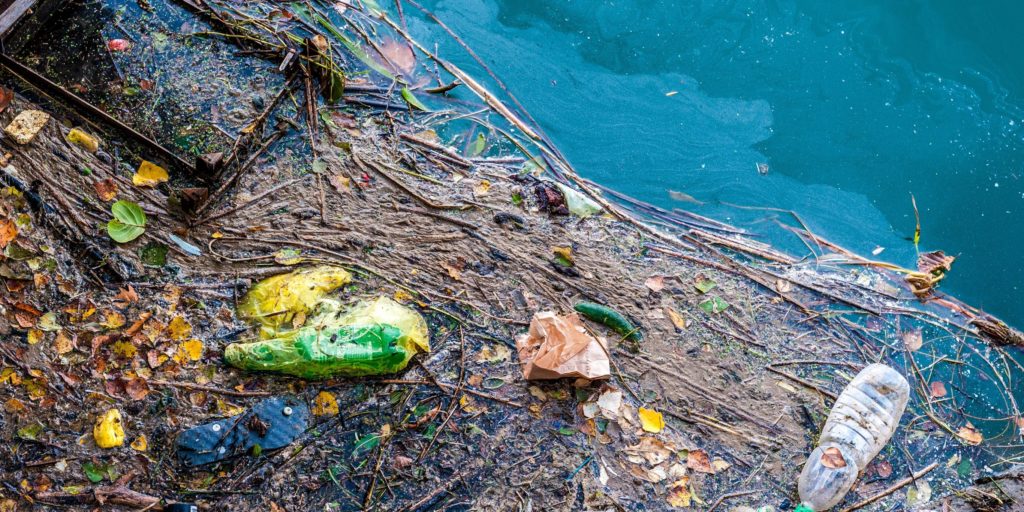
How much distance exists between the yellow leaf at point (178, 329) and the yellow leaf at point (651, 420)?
158 centimetres

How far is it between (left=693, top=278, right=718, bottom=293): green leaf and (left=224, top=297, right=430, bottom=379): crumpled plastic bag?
113cm

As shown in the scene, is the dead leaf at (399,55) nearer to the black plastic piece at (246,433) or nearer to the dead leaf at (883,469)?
the black plastic piece at (246,433)

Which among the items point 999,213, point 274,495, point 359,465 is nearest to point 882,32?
point 999,213

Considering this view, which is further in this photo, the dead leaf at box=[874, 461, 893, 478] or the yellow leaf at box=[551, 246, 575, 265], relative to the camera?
the yellow leaf at box=[551, 246, 575, 265]

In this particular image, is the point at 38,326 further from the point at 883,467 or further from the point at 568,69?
the point at 883,467

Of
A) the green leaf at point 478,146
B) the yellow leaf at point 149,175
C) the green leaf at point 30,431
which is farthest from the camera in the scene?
the green leaf at point 478,146

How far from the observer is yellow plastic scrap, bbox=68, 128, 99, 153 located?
2480 millimetres

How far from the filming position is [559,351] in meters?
2.35

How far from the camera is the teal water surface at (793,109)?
10.0ft

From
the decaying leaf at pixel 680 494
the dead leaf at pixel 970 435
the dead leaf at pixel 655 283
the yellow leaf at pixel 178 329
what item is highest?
the dead leaf at pixel 970 435

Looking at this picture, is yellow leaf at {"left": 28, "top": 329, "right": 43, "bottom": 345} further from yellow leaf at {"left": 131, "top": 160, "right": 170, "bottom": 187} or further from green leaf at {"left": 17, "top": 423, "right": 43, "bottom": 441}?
yellow leaf at {"left": 131, "top": 160, "right": 170, "bottom": 187}

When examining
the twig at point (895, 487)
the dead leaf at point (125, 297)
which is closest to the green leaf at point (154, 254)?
Result: the dead leaf at point (125, 297)

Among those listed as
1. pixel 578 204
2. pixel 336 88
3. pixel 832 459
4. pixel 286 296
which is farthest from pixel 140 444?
pixel 832 459

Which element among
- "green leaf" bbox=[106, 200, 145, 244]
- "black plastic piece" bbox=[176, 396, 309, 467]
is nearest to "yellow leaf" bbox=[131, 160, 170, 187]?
"green leaf" bbox=[106, 200, 145, 244]
